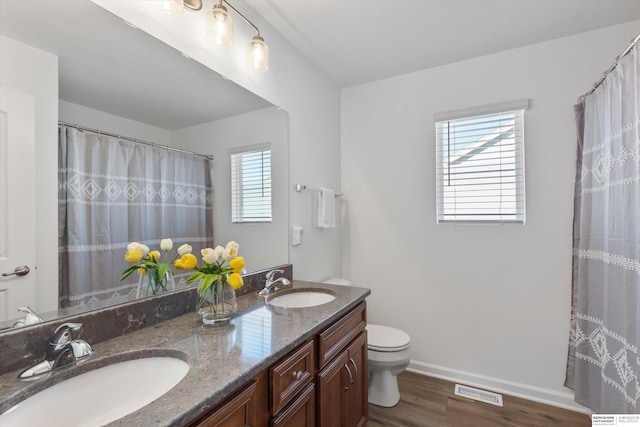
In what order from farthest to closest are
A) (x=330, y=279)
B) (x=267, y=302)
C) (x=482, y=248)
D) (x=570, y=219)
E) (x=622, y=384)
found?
(x=330, y=279) < (x=482, y=248) < (x=570, y=219) < (x=267, y=302) < (x=622, y=384)

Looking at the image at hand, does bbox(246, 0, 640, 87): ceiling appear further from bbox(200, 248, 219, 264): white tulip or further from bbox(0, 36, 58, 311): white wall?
bbox(200, 248, 219, 264): white tulip

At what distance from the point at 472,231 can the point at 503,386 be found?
1.10 m

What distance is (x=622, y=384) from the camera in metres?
1.38

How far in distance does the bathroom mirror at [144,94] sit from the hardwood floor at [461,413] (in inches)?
49.3

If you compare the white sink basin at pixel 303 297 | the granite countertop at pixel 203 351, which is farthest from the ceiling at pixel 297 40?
the white sink basin at pixel 303 297

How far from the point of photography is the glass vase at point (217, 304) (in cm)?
115

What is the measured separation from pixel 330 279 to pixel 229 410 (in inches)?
69.1

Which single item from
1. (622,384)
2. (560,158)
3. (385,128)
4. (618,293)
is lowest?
(622,384)

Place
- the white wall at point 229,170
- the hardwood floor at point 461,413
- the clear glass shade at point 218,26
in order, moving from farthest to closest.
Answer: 1. the hardwood floor at point 461,413
2. the white wall at point 229,170
3. the clear glass shade at point 218,26

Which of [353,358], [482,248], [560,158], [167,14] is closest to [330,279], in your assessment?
[353,358]

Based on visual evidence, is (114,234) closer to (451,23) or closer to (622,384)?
(451,23)

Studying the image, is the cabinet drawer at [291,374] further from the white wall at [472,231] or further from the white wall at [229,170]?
the white wall at [472,231]

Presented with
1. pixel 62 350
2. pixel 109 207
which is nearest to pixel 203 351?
pixel 62 350

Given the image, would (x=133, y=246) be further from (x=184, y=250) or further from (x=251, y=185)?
(x=251, y=185)
